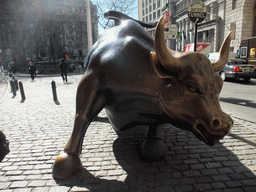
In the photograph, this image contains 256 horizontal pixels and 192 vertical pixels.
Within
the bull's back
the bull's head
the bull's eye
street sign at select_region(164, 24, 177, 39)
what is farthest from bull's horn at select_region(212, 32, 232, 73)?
street sign at select_region(164, 24, 177, 39)

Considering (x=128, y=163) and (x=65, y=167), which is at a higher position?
(x=65, y=167)

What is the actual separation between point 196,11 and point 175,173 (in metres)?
7.25

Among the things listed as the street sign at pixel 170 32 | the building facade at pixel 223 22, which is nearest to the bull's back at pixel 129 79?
the street sign at pixel 170 32

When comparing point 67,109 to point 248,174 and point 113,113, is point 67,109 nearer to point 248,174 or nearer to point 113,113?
point 113,113

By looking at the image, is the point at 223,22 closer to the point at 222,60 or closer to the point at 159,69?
the point at 222,60

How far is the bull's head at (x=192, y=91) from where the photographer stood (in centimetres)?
202

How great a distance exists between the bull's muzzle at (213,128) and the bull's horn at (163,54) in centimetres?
62

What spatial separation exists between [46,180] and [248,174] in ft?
8.67

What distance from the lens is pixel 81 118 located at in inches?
102

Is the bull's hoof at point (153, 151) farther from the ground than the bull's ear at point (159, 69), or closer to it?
closer to it

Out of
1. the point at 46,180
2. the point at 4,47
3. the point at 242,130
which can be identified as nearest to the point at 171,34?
the point at 242,130

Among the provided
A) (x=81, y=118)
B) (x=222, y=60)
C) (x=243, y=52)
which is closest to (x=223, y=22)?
(x=243, y=52)

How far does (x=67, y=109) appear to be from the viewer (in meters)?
6.46

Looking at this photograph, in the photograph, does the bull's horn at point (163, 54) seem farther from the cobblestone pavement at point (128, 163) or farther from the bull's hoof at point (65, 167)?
the bull's hoof at point (65, 167)
